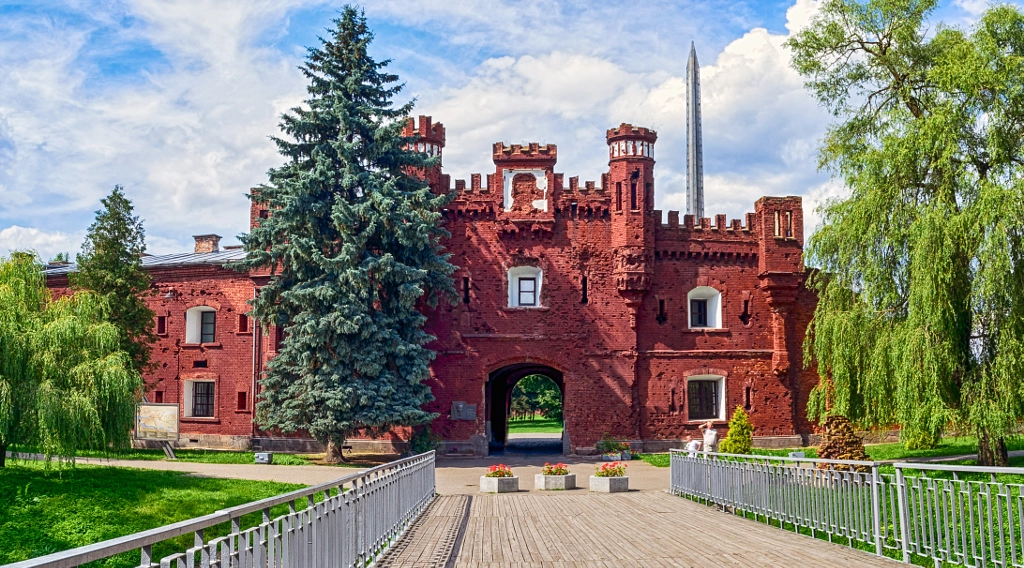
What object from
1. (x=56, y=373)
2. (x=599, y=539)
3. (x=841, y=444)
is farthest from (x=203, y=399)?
(x=599, y=539)

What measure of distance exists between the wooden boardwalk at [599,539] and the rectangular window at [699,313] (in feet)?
53.3

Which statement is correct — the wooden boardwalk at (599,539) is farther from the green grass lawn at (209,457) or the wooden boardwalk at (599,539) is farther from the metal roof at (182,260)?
the metal roof at (182,260)

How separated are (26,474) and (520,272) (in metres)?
17.8

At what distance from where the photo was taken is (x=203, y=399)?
107 ft

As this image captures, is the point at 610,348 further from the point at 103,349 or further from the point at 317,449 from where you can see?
the point at 103,349

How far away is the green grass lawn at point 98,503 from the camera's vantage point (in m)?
13.1

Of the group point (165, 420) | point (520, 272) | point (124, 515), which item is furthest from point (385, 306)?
point (124, 515)

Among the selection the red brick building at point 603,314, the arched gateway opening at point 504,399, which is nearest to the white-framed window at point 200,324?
the red brick building at point 603,314

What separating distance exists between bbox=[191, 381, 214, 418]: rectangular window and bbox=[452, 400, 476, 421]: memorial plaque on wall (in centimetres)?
985

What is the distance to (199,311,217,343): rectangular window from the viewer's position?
33031mm

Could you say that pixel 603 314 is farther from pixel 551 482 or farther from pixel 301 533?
pixel 301 533

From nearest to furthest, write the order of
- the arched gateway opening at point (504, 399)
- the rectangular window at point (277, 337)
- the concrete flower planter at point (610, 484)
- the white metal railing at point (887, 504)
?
the white metal railing at point (887, 504) → the concrete flower planter at point (610, 484) → the rectangular window at point (277, 337) → the arched gateway opening at point (504, 399)

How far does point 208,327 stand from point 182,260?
13.3 ft

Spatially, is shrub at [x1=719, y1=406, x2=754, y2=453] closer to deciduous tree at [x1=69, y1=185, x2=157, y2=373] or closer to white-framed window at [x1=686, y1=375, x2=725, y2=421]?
white-framed window at [x1=686, y1=375, x2=725, y2=421]
